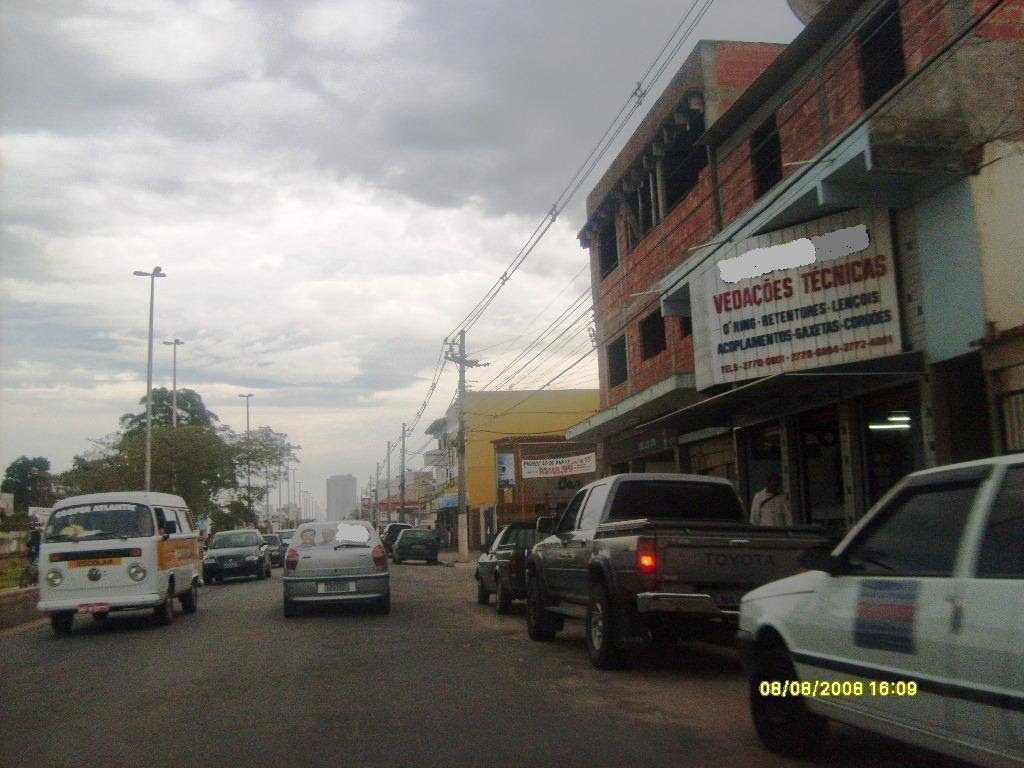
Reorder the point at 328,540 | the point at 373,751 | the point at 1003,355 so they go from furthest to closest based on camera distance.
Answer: the point at 328,540, the point at 1003,355, the point at 373,751

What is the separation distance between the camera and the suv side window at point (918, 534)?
483 cm

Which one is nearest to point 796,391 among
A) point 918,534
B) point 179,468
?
point 918,534

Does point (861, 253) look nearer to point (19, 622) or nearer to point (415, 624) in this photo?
point (415, 624)

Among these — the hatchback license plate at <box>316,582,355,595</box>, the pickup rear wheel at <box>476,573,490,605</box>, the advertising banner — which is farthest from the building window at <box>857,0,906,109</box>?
the advertising banner

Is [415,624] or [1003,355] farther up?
[1003,355]

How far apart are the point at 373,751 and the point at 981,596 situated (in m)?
3.95

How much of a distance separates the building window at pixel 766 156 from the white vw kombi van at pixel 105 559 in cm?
1187

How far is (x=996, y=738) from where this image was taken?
4246 millimetres

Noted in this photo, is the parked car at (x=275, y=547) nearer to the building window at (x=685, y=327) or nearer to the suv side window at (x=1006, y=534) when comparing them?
the building window at (x=685, y=327)

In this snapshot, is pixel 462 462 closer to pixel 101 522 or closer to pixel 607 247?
pixel 607 247

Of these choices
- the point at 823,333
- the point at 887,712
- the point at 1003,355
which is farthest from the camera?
the point at 823,333

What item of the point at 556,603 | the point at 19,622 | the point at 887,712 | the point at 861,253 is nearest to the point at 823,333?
the point at 861,253

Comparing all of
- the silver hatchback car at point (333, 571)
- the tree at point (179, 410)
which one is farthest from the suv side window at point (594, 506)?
the tree at point (179, 410)

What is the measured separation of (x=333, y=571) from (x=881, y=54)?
1143 cm
